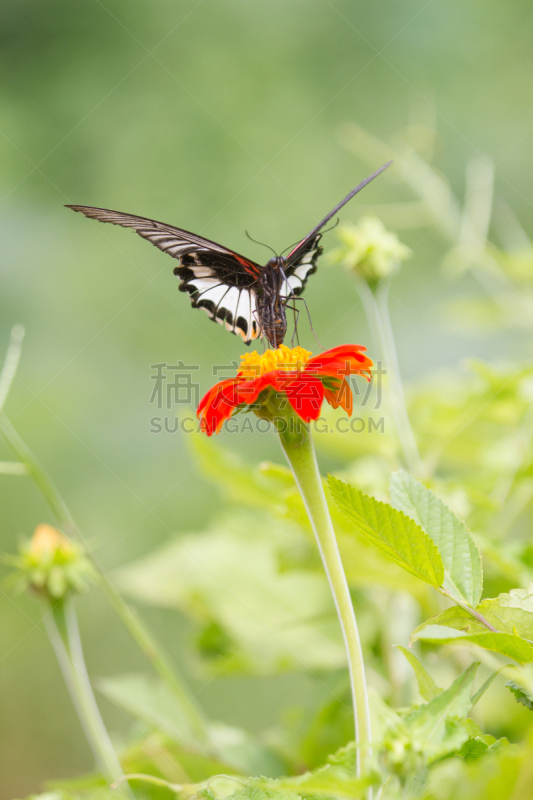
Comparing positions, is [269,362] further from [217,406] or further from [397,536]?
[397,536]

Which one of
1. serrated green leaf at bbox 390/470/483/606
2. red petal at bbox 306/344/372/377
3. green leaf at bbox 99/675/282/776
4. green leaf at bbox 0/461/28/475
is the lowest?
green leaf at bbox 99/675/282/776

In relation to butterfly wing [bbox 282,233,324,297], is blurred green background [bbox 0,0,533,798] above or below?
above

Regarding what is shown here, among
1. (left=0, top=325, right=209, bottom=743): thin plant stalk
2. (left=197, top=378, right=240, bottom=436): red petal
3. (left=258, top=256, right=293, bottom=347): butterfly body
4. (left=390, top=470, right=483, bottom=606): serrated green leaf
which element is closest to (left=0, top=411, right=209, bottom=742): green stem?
(left=0, top=325, right=209, bottom=743): thin plant stalk

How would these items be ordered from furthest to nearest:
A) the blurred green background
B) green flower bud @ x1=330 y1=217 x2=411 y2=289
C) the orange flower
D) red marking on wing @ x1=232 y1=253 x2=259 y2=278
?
the blurred green background, red marking on wing @ x1=232 y1=253 x2=259 y2=278, green flower bud @ x1=330 y1=217 x2=411 y2=289, the orange flower

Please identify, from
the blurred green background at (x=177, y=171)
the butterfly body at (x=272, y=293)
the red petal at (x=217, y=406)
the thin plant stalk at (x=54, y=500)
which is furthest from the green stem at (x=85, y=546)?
the blurred green background at (x=177, y=171)

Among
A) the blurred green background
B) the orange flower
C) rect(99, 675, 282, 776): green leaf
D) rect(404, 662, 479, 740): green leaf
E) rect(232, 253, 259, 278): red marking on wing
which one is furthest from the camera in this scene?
the blurred green background

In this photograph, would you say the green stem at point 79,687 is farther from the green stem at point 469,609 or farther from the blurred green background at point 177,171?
the blurred green background at point 177,171

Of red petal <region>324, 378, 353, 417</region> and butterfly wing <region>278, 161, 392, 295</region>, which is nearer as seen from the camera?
red petal <region>324, 378, 353, 417</region>

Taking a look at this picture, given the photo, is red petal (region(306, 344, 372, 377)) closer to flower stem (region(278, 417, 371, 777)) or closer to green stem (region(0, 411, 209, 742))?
flower stem (region(278, 417, 371, 777))
